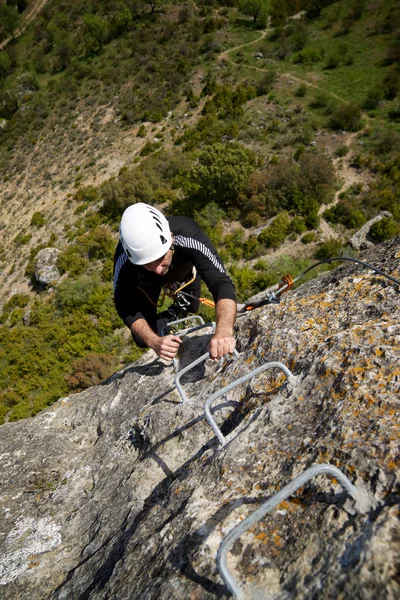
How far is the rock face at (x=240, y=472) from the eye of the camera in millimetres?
1768

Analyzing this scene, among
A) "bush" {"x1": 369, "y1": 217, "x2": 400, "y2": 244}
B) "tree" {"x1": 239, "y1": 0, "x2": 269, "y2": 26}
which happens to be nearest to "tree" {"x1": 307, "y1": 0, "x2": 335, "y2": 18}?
"tree" {"x1": 239, "y1": 0, "x2": 269, "y2": 26}

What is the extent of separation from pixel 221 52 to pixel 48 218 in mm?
28658

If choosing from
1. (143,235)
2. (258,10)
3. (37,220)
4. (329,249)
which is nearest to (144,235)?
(143,235)

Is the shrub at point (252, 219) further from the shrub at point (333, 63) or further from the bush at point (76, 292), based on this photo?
the shrub at point (333, 63)

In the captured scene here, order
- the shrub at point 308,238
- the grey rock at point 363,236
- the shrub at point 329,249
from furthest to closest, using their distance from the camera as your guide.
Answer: the shrub at point 308,238 → the shrub at point 329,249 → the grey rock at point 363,236

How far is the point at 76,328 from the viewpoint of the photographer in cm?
1684

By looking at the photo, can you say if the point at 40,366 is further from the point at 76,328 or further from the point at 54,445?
the point at 54,445

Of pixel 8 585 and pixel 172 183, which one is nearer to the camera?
pixel 8 585

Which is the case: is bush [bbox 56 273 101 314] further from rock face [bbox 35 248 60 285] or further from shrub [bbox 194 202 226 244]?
shrub [bbox 194 202 226 244]

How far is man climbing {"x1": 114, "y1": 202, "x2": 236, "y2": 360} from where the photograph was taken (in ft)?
12.5

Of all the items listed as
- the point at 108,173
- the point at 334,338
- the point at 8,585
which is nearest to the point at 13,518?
the point at 8,585

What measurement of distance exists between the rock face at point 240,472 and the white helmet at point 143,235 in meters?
1.43

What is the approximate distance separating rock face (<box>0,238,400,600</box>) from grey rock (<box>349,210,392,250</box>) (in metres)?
12.2

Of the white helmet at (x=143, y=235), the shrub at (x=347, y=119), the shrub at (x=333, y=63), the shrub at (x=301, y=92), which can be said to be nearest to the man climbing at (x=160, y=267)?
the white helmet at (x=143, y=235)
